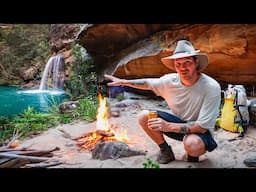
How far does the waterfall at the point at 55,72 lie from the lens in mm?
5384

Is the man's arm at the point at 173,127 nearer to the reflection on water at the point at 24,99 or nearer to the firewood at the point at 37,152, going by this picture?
the firewood at the point at 37,152

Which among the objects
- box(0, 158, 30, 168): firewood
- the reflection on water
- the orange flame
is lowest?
box(0, 158, 30, 168): firewood

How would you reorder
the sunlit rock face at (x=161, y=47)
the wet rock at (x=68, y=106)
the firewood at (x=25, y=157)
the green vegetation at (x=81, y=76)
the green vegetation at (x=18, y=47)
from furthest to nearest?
the green vegetation at (x=81, y=76) < the wet rock at (x=68, y=106) < the sunlit rock face at (x=161, y=47) < the green vegetation at (x=18, y=47) < the firewood at (x=25, y=157)

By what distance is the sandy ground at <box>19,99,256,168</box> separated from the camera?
254 cm

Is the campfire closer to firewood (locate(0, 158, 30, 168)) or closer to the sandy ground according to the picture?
the sandy ground

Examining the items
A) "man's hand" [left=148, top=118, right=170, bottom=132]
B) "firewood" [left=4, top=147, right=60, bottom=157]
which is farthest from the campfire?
"man's hand" [left=148, top=118, right=170, bottom=132]

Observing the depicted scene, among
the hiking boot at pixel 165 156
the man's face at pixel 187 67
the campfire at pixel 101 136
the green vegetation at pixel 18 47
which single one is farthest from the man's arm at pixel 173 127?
the green vegetation at pixel 18 47

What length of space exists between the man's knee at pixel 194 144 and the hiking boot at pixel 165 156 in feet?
0.72

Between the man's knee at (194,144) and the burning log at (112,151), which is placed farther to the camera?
the burning log at (112,151)

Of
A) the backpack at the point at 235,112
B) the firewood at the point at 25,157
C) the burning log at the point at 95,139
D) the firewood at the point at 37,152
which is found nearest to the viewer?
the firewood at the point at 25,157

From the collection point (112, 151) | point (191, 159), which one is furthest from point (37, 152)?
point (191, 159)

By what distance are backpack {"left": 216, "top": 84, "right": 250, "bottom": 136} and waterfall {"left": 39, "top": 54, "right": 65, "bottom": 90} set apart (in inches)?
120

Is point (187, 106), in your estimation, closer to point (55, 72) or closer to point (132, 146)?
point (132, 146)
